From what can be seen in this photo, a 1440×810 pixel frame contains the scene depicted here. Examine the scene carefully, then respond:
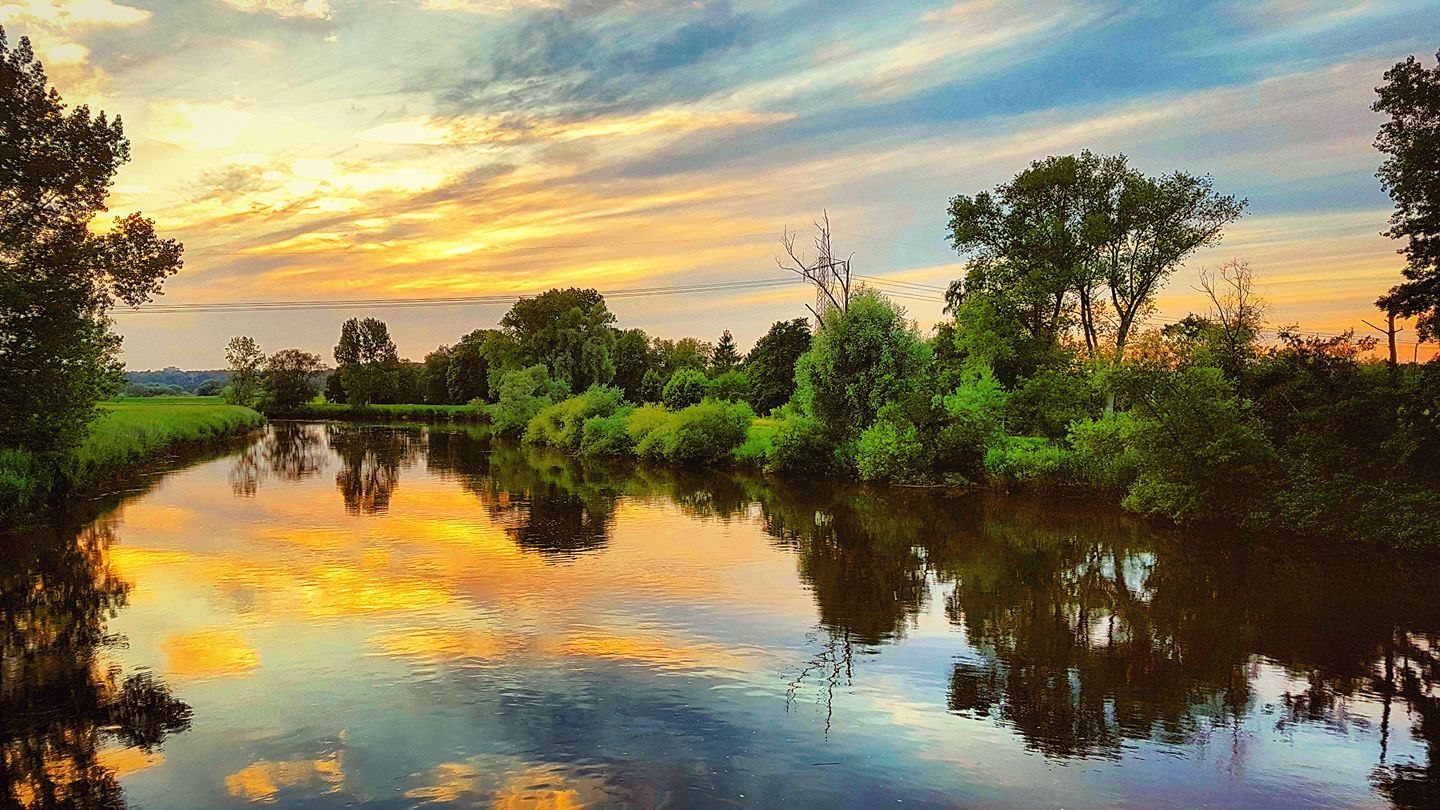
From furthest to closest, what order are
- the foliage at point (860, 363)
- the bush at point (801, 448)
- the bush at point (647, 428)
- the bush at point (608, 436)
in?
1. the bush at point (608, 436)
2. the bush at point (647, 428)
3. the bush at point (801, 448)
4. the foliage at point (860, 363)

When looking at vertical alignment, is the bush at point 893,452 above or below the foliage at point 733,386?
below

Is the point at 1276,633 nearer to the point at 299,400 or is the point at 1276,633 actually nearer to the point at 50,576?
the point at 50,576

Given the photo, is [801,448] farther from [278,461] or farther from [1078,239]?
[278,461]

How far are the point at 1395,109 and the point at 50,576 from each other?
109 ft

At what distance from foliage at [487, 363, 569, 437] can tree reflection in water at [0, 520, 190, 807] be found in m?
51.4

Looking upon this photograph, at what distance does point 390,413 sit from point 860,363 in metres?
89.4

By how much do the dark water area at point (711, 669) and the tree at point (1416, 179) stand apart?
23.3ft

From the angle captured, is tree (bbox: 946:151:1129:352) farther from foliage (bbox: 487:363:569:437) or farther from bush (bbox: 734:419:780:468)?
foliage (bbox: 487:363:569:437)

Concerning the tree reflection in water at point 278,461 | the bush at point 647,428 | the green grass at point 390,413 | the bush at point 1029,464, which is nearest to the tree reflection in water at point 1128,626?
the bush at point 1029,464

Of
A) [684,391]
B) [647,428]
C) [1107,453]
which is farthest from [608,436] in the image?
[1107,453]

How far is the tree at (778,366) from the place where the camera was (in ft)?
206

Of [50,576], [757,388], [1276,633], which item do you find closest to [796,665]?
[1276,633]

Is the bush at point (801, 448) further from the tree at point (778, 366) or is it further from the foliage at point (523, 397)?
the foliage at point (523, 397)

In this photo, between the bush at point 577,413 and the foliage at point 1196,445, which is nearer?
the foliage at point 1196,445
